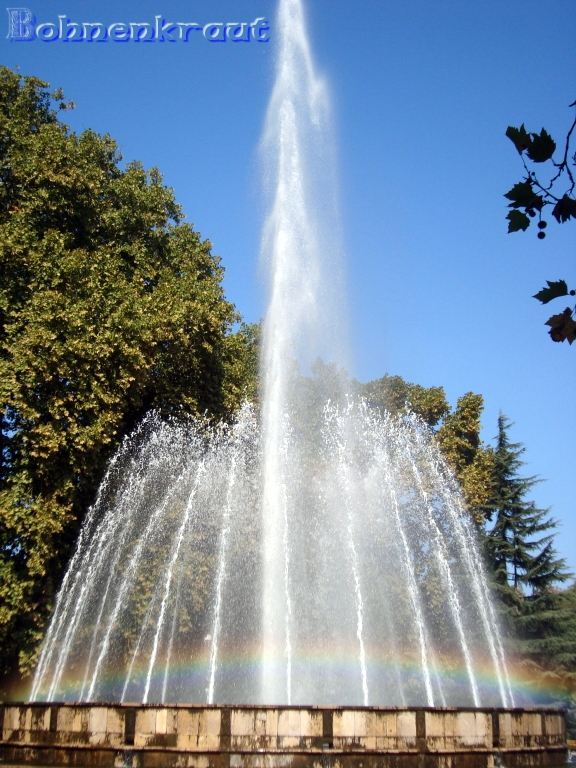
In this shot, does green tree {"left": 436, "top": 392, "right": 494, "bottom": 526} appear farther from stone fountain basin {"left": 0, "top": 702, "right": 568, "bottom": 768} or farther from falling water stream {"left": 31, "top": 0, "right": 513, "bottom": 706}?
stone fountain basin {"left": 0, "top": 702, "right": 568, "bottom": 768}

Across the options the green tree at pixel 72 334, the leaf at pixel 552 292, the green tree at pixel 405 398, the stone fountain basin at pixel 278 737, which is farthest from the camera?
the green tree at pixel 405 398

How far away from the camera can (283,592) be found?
51.7ft

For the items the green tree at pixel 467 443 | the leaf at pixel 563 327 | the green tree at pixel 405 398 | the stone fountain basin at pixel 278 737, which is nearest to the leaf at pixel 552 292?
the leaf at pixel 563 327

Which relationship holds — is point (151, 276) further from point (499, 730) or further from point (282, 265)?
point (499, 730)

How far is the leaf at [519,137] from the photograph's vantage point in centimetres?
350

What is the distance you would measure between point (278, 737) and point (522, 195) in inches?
284

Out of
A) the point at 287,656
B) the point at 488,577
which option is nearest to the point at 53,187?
the point at 287,656

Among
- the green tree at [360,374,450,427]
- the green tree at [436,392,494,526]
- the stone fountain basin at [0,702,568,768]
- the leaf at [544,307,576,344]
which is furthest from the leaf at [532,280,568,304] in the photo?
the green tree at [360,374,450,427]

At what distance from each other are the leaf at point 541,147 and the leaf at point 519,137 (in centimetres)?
2

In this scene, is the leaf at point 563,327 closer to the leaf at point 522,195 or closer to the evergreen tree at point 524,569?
the leaf at point 522,195

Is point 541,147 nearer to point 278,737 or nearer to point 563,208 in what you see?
point 563,208

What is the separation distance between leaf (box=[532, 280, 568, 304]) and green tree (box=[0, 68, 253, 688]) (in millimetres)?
14185

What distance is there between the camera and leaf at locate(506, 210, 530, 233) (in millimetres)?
3689

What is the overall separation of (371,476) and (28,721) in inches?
506
